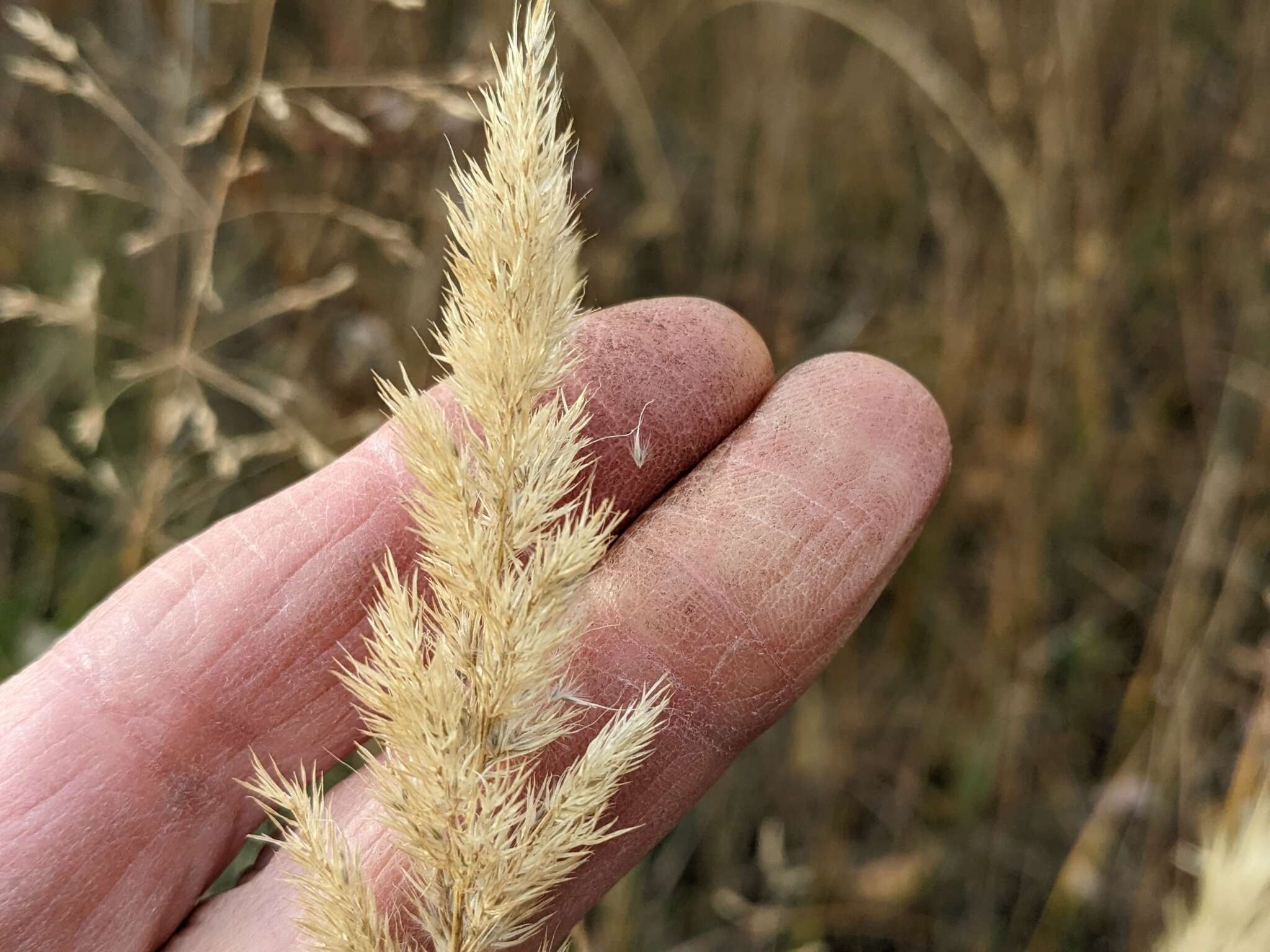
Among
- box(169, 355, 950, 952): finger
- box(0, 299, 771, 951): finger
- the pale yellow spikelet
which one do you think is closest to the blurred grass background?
box(0, 299, 771, 951): finger

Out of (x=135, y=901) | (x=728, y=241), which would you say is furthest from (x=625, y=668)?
(x=728, y=241)

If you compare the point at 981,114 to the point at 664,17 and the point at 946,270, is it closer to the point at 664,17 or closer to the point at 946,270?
the point at 946,270

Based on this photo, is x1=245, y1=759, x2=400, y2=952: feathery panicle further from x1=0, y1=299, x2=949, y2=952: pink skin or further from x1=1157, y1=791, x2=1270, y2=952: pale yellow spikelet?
x1=1157, y1=791, x2=1270, y2=952: pale yellow spikelet

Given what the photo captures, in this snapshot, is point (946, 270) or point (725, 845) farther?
point (946, 270)

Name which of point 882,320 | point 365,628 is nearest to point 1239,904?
point 365,628

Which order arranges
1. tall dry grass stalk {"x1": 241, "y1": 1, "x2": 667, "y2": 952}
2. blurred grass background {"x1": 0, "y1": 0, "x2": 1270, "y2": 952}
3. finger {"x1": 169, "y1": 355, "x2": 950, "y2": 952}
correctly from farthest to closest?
blurred grass background {"x1": 0, "y1": 0, "x2": 1270, "y2": 952} < finger {"x1": 169, "y1": 355, "x2": 950, "y2": 952} < tall dry grass stalk {"x1": 241, "y1": 1, "x2": 667, "y2": 952}

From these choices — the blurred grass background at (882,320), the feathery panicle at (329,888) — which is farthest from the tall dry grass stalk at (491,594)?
the blurred grass background at (882,320)

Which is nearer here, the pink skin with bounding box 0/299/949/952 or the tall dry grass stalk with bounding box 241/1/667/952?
the tall dry grass stalk with bounding box 241/1/667/952

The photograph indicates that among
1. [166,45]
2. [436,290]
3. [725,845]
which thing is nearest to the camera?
[725,845]
